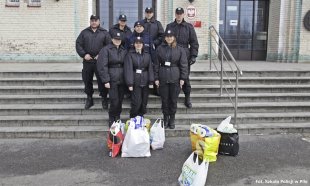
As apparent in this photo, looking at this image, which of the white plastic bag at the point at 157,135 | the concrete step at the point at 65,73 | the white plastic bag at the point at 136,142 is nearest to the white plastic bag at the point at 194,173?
the white plastic bag at the point at 136,142

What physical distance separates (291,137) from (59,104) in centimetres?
451

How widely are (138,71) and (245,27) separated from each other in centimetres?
755

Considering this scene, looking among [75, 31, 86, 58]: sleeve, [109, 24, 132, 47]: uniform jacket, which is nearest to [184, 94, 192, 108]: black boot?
[109, 24, 132, 47]: uniform jacket

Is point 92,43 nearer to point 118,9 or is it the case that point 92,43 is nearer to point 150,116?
point 150,116

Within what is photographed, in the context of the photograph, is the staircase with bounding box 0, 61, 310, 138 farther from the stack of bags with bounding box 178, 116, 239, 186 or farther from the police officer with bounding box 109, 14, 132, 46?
the police officer with bounding box 109, 14, 132, 46

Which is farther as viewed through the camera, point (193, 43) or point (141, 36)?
point (193, 43)

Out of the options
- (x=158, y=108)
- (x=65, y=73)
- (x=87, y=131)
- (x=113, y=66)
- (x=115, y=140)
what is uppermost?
(x=113, y=66)

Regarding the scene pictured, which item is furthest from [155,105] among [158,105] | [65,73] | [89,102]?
[65,73]

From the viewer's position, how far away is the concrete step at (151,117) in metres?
5.82

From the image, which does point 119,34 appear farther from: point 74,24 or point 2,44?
point 2,44

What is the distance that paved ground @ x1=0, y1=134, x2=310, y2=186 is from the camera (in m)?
3.89

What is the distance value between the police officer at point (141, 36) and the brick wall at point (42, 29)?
17.7 feet

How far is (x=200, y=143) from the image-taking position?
434 centimetres

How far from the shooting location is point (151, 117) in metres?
6.08
